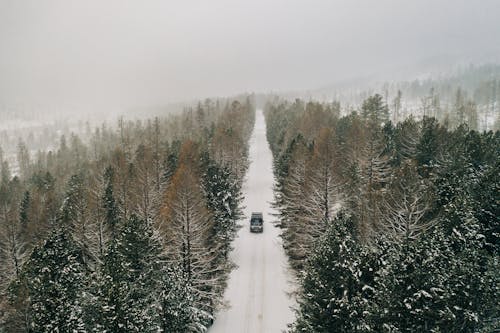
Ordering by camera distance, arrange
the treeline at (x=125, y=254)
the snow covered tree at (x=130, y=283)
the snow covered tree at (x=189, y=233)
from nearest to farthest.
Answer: the snow covered tree at (x=130, y=283)
the treeline at (x=125, y=254)
the snow covered tree at (x=189, y=233)

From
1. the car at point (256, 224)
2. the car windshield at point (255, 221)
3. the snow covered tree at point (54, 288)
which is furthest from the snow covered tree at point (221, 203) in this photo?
the snow covered tree at point (54, 288)

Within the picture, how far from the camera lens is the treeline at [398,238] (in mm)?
15539

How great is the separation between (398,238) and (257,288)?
15987mm

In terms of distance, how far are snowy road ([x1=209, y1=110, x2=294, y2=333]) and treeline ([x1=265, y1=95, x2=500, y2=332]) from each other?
3227 millimetres

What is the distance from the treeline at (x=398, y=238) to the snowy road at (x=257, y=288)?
10.6ft

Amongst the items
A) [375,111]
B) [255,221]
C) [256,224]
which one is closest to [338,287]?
[256,224]

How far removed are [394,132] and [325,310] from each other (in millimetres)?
39984

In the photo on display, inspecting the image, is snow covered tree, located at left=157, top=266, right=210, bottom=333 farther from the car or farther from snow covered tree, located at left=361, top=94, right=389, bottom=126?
snow covered tree, located at left=361, top=94, right=389, bottom=126

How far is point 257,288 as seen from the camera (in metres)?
34.5

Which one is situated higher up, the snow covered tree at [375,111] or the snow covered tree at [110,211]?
the snow covered tree at [375,111]

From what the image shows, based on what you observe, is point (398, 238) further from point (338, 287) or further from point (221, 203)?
point (221, 203)

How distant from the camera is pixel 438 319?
50.5 ft

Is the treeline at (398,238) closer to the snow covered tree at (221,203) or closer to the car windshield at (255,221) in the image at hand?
the snow covered tree at (221,203)

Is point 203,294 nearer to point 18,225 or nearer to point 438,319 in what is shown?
point 438,319
